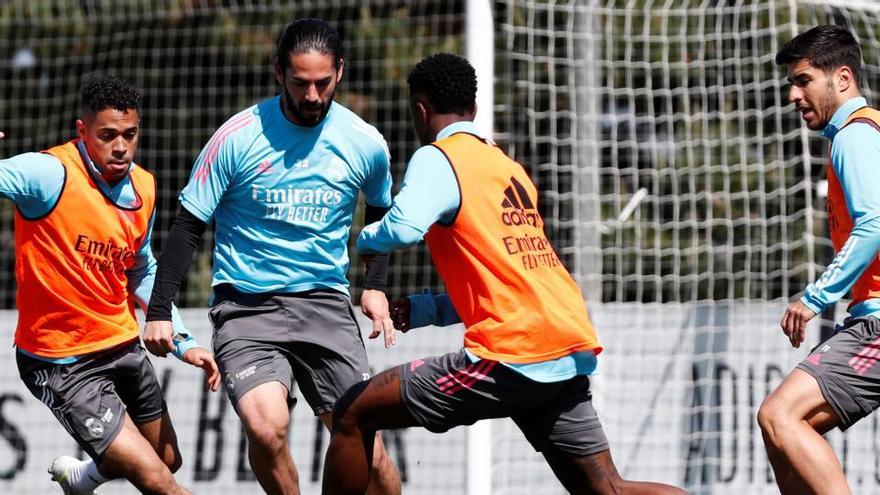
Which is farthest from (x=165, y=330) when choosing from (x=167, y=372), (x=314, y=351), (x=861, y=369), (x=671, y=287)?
(x=671, y=287)

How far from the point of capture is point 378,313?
17.6 feet

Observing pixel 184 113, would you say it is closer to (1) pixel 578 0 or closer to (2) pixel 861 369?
(1) pixel 578 0

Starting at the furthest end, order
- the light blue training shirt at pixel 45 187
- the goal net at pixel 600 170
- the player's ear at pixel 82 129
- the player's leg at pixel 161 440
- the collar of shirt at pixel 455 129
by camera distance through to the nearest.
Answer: the goal net at pixel 600 170 → the player's leg at pixel 161 440 → the player's ear at pixel 82 129 → the light blue training shirt at pixel 45 187 → the collar of shirt at pixel 455 129

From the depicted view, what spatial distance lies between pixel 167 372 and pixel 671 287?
15.1 ft

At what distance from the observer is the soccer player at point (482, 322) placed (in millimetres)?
5102

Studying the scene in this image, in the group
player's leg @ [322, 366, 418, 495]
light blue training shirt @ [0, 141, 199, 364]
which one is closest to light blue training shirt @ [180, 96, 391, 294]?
light blue training shirt @ [0, 141, 199, 364]

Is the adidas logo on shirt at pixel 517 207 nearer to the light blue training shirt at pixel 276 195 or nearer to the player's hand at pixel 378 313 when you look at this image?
the player's hand at pixel 378 313

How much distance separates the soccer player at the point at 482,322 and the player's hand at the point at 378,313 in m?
0.18

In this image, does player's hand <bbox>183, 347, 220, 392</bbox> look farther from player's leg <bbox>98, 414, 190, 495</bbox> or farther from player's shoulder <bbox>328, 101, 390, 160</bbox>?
player's shoulder <bbox>328, 101, 390, 160</bbox>

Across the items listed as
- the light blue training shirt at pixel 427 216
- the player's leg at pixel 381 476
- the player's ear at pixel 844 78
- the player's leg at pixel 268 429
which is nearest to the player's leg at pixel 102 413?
the player's leg at pixel 268 429

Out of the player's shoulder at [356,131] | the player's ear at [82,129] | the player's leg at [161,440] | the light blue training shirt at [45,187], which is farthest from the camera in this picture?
the player's leg at [161,440]

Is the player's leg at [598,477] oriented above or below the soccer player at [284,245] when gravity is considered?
below

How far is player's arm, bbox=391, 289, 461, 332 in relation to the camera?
5.65 metres

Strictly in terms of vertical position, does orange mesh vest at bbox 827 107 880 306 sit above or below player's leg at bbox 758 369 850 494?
above
